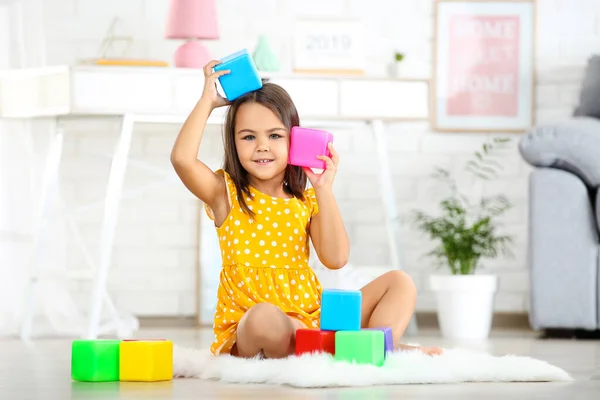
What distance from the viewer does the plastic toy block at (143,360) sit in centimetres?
192

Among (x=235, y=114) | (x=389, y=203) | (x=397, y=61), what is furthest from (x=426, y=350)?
(x=397, y=61)

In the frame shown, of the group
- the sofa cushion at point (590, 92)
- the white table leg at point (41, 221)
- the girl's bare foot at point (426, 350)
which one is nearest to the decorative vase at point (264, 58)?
the white table leg at point (41, 221)

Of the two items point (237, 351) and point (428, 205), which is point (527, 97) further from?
point (237, 351)

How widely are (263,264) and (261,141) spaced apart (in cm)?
26

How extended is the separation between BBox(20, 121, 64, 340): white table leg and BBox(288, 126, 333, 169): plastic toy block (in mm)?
1470

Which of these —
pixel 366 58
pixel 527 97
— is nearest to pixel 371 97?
pixel 366 58

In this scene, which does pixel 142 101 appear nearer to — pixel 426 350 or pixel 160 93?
pixel 160 93

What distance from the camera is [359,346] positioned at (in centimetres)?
192

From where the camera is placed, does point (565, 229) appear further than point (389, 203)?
No

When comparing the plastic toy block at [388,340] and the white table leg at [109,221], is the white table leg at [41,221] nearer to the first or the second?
the white table leg at [109,221]

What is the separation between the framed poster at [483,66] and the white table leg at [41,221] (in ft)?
4.70

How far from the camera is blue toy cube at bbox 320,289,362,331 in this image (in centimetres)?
194

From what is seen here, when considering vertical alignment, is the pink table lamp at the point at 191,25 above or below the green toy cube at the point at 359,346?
above

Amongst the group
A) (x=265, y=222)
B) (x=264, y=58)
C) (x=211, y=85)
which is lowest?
(x=265, y=222)
